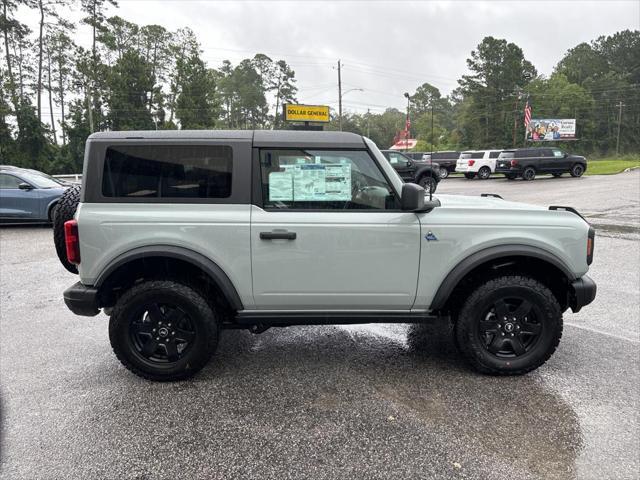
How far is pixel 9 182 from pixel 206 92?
3837 centimetres

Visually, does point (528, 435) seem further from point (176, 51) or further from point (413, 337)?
point (176, 51)

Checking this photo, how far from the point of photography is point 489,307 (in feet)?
11.1

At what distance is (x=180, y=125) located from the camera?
157 feet

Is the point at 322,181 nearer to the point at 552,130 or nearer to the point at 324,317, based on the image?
the point at 324,317

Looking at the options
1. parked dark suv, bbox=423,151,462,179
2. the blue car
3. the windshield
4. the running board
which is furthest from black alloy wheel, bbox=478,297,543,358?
parked dark suv, bbox=423,151,462,179

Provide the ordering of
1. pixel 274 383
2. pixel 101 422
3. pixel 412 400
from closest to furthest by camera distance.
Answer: pixel 101 422 < pixel 412 400 < pixel 274 383

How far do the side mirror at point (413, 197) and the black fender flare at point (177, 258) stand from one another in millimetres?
1404

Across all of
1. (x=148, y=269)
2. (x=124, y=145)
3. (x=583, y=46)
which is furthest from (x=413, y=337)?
(x=583, y=46)

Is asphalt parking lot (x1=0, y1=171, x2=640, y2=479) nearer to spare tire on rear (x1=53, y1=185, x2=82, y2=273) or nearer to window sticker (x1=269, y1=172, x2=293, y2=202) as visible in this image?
spare tire on rear (x1=53, y1=185, x2=82, y2=273)

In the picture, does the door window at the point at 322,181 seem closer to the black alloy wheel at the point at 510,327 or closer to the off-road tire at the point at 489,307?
the off-road tire at the point at 489,307

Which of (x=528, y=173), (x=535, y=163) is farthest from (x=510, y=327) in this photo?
(x=535, y=163)

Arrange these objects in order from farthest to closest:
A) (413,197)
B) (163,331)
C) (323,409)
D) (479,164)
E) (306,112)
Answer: (306,112) < (479,164) < (163,331) < (413,197) < (323,409)

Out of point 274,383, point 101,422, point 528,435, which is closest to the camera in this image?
point 528,435

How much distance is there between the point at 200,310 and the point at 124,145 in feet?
4.30
